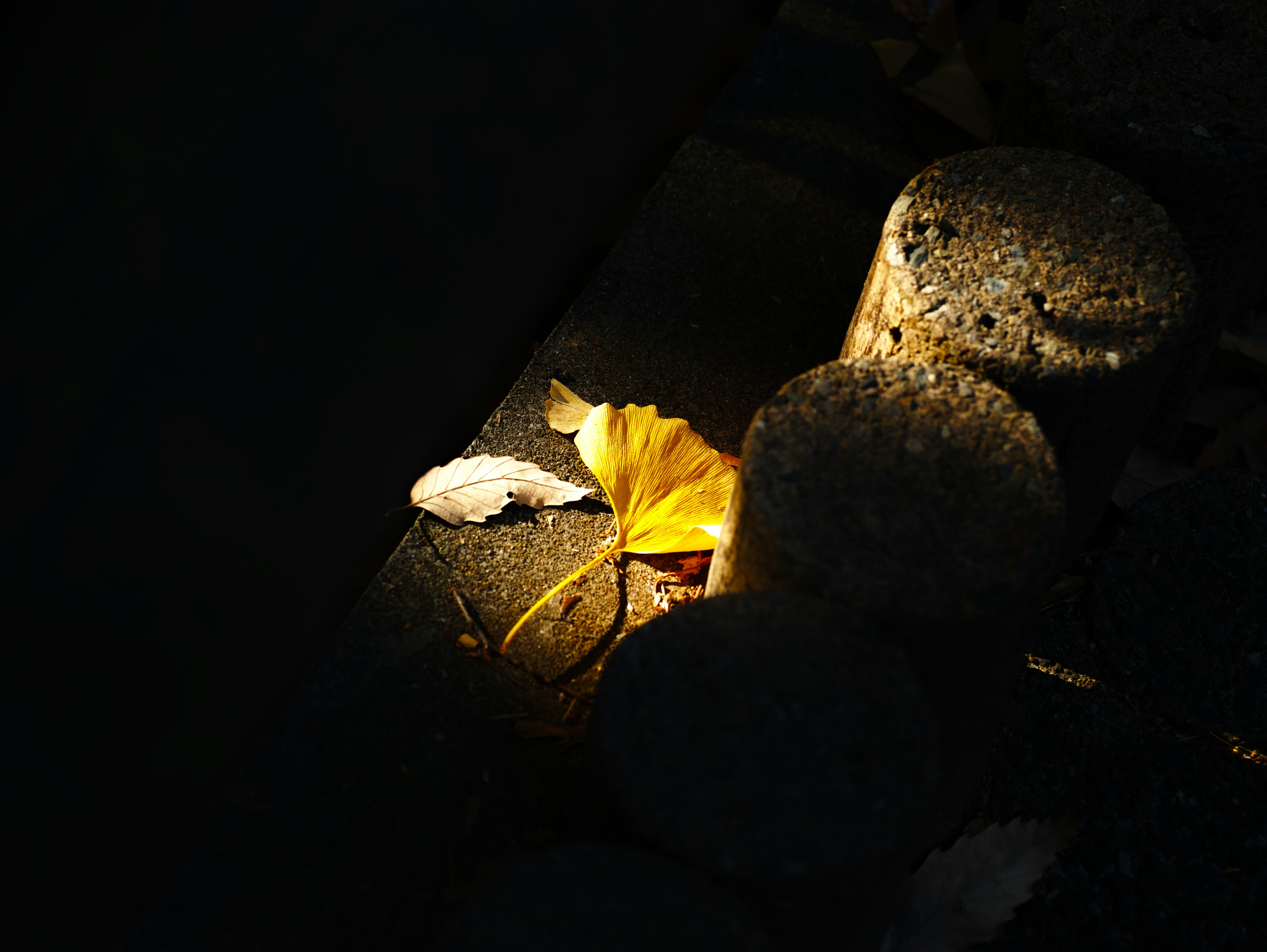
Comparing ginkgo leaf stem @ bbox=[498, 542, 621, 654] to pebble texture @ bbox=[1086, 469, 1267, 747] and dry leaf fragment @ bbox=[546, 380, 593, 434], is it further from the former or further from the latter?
pebble texture @ bbox=[1086, 469, 1267, 747]

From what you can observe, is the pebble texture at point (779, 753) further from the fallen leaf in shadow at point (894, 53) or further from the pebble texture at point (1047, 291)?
the fallen leaf in shadow at point (894, 53)

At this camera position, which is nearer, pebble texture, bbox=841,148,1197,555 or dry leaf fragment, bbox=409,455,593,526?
pebble texture, bbox=841,148,1197,555

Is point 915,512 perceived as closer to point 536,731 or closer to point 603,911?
point 603,911

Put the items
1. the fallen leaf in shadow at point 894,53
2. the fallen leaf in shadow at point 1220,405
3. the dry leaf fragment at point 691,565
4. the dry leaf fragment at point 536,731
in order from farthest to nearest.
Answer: the fallen leaf in shadow at point 894,53, the fallen leaf in shadow at point 1220,405, the dry leaf fragment at point 691,565, the dry leaf fragment at point 536,731

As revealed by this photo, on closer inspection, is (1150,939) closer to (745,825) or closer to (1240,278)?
A: (745,825)

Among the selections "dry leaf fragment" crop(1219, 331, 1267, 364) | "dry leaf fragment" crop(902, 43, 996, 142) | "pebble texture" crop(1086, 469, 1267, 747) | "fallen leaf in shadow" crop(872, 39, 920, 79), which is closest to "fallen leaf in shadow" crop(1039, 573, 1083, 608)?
"pebble texture" crop(1086, 469, 1267, 747)

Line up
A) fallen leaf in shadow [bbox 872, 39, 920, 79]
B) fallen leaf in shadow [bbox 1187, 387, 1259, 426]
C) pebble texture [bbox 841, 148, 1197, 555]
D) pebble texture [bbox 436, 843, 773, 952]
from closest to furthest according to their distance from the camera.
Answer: pebble texture [bbox 436, 843, 773, 952] → pebble texture [bbox 841, 148, 1197, 555] → fallen leaf in shadow [bbox 1187, 387, 1259, 426] → fallen leaf in shadow [bbox 872, 39, 920, 79]

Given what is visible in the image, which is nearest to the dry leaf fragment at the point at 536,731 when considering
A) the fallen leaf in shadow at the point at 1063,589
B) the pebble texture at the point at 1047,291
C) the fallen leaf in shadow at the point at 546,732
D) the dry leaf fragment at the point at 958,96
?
the fallen leaf in shadow at the point at 546,732
